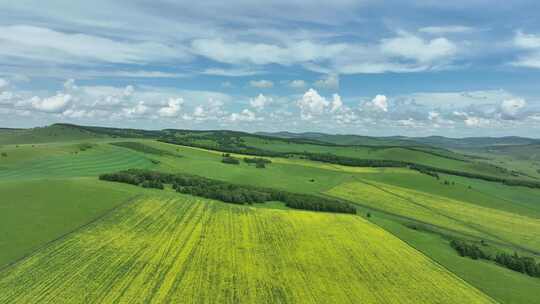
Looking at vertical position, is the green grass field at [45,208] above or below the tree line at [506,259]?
above

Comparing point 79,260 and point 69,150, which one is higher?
point 69,150

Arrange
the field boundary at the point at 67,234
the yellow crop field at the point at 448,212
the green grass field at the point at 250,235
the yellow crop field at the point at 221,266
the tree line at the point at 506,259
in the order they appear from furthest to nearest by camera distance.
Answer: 1. the yellow crop field at the point at 448,212
2. the tree line at the point at 506,259
3. the field boundary at the point at 67,234
4. the green grass field at the point at 250,235
5. the yellow crop field at the point at 221,266

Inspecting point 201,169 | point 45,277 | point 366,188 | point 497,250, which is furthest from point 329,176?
point 45,277

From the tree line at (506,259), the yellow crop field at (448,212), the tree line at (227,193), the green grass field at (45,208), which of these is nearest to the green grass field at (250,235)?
the green grass field at (45,208)

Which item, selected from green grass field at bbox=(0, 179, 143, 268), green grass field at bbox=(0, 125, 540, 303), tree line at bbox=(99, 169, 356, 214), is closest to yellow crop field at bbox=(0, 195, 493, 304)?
green grass field at bbox=(0, 125, 540, 303)

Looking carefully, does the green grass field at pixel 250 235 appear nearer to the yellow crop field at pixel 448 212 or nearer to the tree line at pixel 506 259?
the yellow crop field at pixel 448 212

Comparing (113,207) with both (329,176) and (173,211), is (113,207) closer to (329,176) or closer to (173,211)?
(173,211)

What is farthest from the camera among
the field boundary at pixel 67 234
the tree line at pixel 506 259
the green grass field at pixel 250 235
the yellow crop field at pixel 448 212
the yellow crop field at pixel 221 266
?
the yellow crop field at pixel 448 212

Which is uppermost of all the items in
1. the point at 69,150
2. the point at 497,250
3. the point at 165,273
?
the point at 69,150
